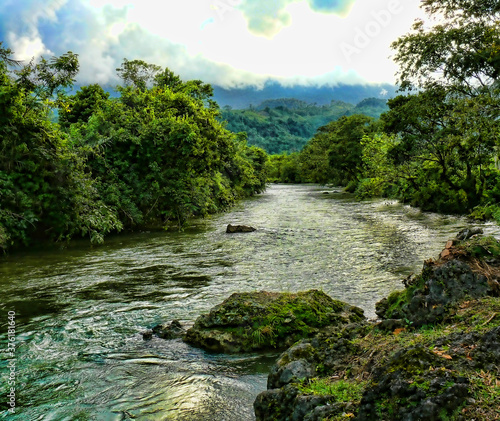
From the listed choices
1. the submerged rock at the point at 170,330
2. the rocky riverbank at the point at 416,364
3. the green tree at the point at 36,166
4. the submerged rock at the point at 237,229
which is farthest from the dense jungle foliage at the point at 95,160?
the rocky riverbank at the point at 416,364

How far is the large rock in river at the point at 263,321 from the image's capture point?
7.44m

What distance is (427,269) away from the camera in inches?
271

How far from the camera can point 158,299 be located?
10.8 metres

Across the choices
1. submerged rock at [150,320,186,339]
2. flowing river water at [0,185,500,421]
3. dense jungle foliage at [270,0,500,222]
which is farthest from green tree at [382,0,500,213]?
submerged rock at [150,320,186,339]

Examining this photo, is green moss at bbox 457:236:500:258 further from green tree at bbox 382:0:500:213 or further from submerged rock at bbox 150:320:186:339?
green tree at bbox 382:0:500:213

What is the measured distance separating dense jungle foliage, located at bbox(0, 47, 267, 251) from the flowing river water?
1895 millimetres

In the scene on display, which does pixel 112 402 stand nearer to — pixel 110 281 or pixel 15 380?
pixel 15 380

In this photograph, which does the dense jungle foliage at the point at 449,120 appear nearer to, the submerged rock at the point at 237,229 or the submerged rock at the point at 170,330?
the submerged rock at the point at 237,229

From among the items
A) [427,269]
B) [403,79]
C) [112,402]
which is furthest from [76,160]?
[403,79]

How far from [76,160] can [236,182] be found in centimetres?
3789

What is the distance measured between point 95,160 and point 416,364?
77.4ft

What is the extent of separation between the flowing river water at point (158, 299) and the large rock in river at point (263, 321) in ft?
1.06

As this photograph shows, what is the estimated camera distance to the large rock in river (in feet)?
24.4

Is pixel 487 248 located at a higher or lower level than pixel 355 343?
higher
